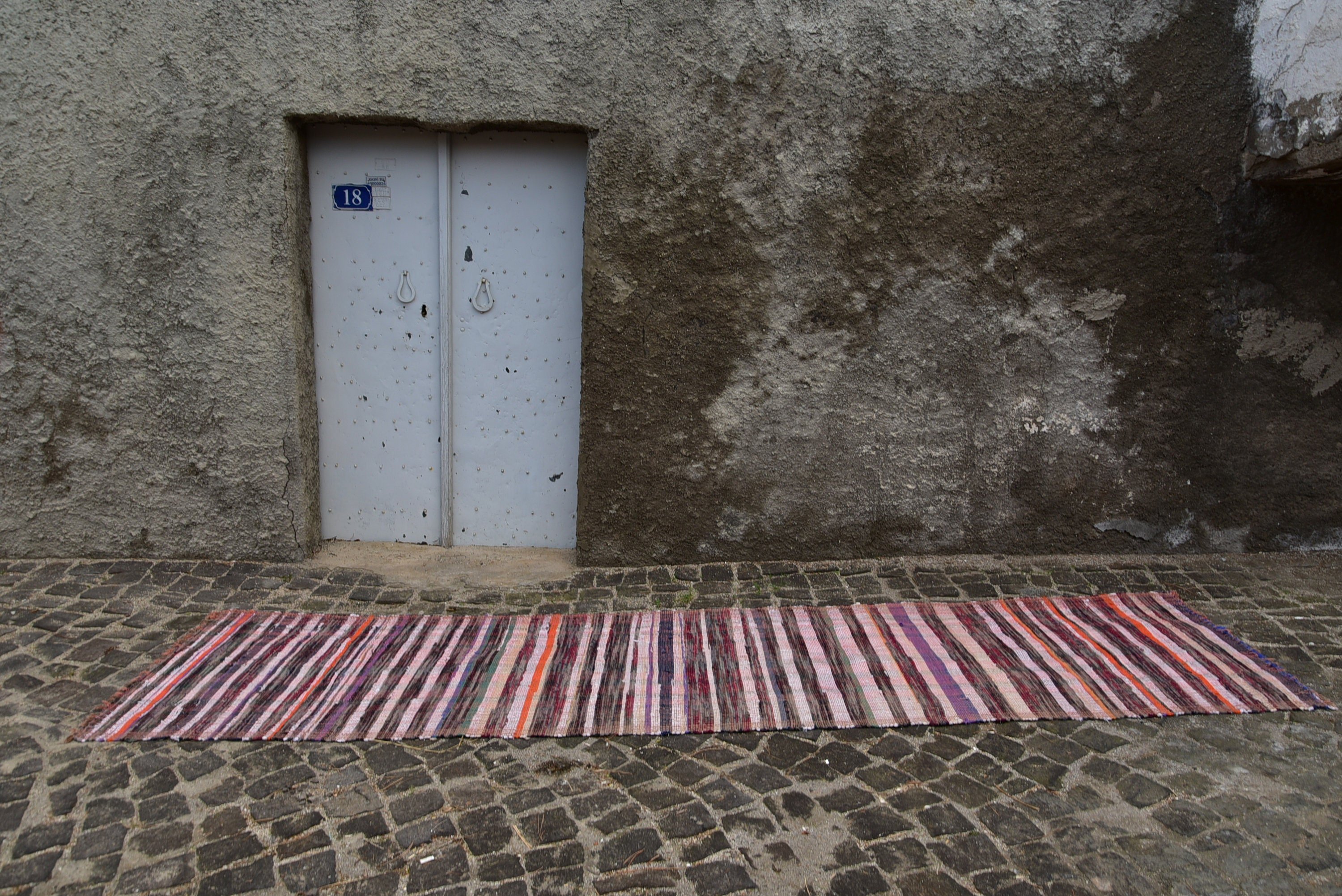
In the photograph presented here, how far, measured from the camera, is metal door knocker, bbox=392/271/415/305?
174 inches

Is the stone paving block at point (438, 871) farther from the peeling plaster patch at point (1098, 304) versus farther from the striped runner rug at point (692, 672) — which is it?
the peeling plaster patch at point (1098, 304)

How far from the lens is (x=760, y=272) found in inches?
165

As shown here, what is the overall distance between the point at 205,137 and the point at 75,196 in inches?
26.4

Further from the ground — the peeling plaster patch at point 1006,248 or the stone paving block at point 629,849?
the peeling plaster patch at point 1006,248

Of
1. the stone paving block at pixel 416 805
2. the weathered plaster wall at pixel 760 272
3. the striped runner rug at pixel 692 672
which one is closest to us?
the stone paving block at pixel 416 805

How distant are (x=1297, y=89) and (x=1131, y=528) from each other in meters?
2.10

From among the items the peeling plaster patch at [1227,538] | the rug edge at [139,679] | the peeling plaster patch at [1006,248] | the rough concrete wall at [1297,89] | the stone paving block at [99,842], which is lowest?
the stone paving block at [99,842]

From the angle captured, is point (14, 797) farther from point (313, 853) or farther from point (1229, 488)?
point (1229, 488)

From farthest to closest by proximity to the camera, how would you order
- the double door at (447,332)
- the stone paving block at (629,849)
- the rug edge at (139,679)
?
the double door at (447,332), the rug edge at (139,679), the stone paving block at (629,849)

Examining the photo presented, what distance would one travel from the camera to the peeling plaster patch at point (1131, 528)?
446 cm

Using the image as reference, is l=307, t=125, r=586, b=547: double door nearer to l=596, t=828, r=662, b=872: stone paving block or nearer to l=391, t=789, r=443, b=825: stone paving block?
l=391, t=789, r=443, b=825: stone paving block

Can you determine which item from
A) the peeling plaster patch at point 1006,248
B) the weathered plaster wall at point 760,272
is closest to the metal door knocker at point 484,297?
the weathered plaster wall at point 760,272

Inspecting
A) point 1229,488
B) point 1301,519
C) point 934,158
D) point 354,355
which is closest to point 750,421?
point 934,158

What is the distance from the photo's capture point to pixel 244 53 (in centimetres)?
399
